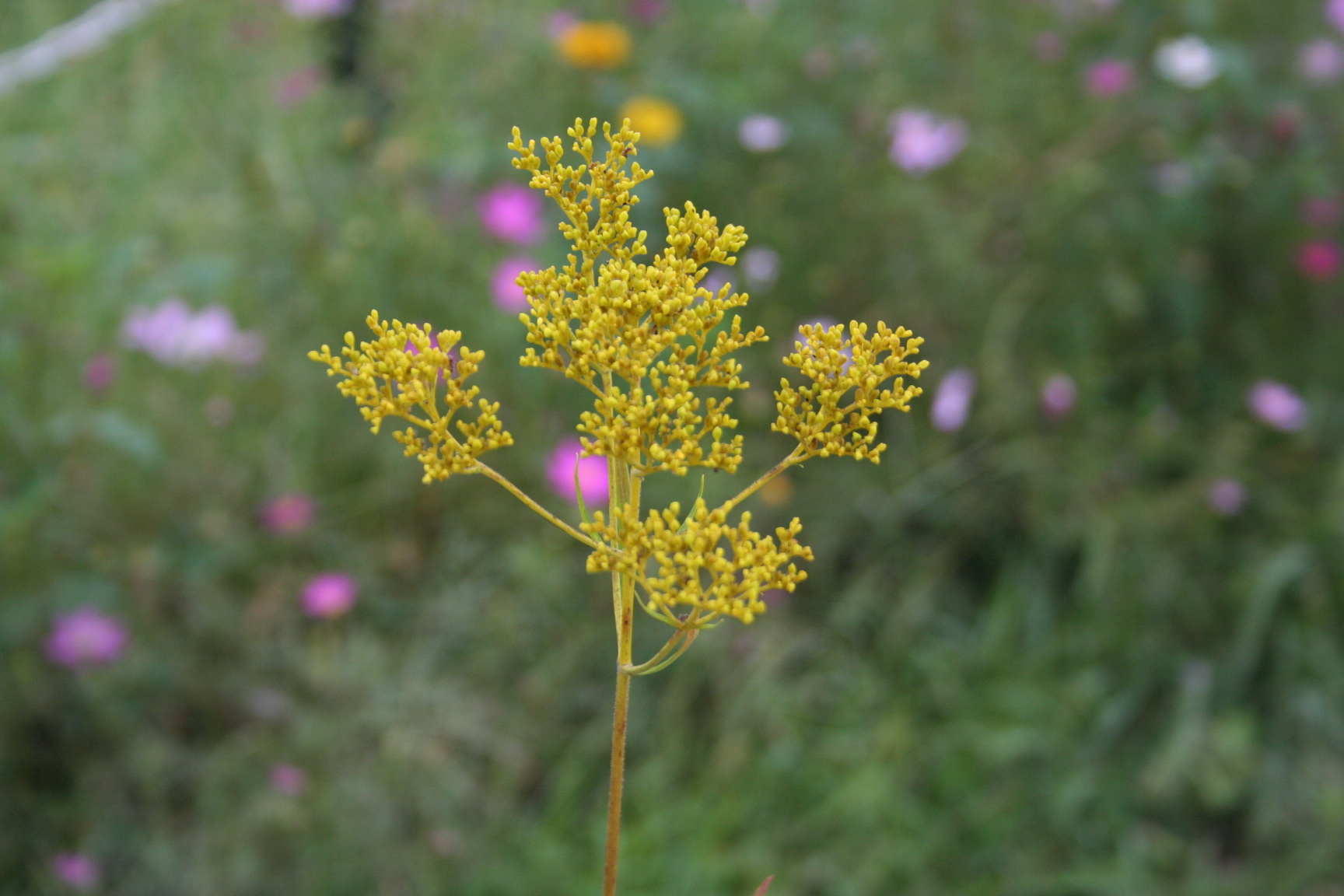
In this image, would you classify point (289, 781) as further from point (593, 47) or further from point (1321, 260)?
point (1321, 260)

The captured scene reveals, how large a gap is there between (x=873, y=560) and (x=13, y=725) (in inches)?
53.1

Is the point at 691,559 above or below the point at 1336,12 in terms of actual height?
below

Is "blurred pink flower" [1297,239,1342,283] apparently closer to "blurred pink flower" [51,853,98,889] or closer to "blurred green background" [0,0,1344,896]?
"blurred green background" [0,0,1344,896]

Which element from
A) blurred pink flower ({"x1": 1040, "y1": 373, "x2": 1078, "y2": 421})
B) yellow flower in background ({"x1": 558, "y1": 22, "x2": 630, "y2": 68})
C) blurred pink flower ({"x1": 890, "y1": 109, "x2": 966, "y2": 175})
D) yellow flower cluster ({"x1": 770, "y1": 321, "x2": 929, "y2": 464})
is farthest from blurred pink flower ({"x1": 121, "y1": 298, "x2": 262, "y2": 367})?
yellow flower cluster ({"x1": 770, "y1": 321, "x2": 929, "y2": 464})

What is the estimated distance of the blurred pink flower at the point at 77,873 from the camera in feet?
4.35

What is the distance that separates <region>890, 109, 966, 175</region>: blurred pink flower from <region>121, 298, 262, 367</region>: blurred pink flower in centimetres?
127

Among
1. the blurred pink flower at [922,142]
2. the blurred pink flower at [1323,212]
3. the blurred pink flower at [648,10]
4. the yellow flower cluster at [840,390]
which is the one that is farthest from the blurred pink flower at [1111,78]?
the yellow flower cluster at [840,390]

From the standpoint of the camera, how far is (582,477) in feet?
5.52

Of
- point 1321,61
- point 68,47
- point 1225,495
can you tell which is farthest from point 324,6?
point 1321,61

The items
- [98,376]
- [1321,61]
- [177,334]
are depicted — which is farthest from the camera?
[1321,61]

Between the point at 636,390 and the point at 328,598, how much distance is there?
4.01 ft

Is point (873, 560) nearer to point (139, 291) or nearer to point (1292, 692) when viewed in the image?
point (1292, 692)

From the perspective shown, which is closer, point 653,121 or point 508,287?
point 508,287

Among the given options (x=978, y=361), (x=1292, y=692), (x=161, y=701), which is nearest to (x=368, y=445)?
(x=161, y=701)
